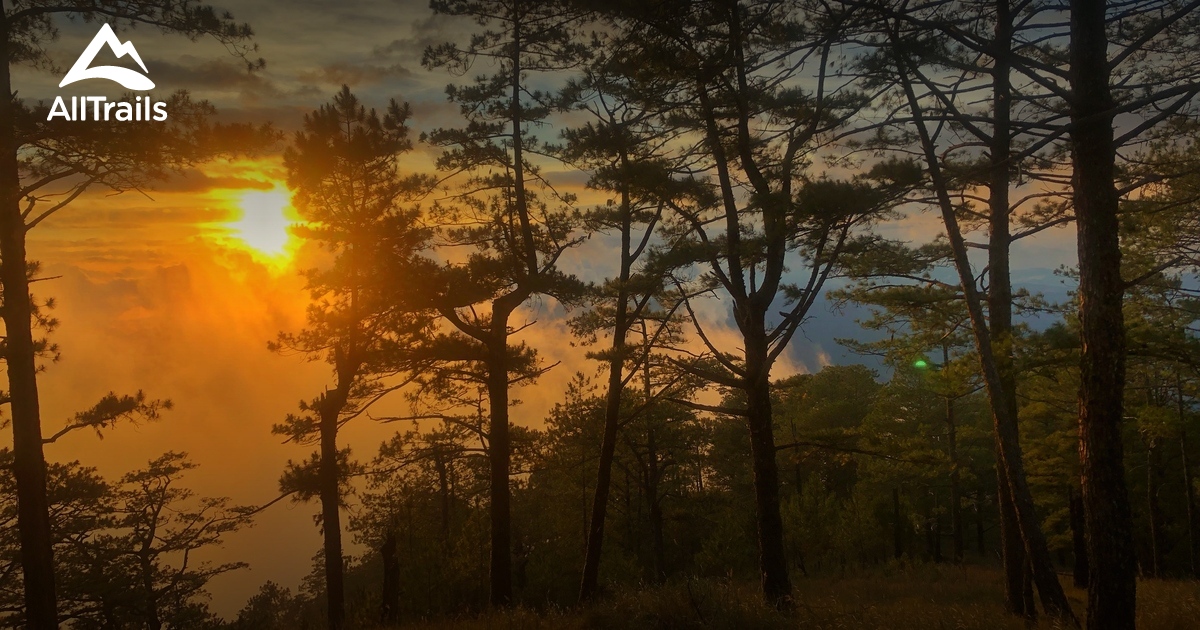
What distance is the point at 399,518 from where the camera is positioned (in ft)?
101

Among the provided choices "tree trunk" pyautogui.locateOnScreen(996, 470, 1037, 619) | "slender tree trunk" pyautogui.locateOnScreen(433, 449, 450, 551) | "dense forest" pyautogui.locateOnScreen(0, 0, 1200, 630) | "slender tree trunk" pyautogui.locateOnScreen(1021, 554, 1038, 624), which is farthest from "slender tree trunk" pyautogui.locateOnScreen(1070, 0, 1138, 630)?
"slender tree trunk" pyautogui.locateOnScreen(433, 449, 450, 551)

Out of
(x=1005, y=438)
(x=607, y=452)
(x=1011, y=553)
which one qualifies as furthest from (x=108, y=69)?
(x=1011, y=553)

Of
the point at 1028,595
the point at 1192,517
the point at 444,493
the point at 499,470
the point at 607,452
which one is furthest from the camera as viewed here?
the point at 444,493

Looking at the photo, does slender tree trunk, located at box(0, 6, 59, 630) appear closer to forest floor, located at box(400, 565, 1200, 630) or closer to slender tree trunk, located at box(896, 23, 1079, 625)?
forest floor, located at box(400, 565, 1200, 630)

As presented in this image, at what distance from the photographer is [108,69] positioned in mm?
9883

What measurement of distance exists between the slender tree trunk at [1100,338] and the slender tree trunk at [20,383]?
497 inches

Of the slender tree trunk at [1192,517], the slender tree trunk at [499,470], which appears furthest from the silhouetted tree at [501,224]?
the slender tree trunk at [1192,517]

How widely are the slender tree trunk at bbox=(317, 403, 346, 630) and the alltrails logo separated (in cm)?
790

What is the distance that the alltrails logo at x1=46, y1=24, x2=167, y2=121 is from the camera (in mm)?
9086

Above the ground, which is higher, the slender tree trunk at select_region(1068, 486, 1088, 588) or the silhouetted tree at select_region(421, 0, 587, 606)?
the silhouetted tree at select_region(421, 0, 587, 606)

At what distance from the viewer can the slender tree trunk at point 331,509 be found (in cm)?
1413

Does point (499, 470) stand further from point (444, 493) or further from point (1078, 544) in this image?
point (1078, 544)

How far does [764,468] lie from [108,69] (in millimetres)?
12100

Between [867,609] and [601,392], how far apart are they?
19925 mm
